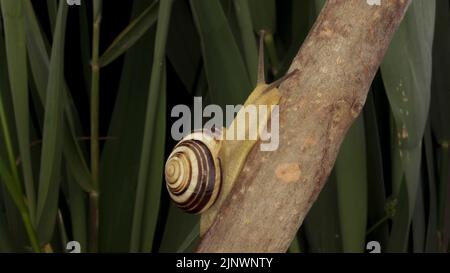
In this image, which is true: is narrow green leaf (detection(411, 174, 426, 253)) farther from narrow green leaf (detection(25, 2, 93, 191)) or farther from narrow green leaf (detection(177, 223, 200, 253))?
narrow green leaf (detection(25, 2, 93, 191))

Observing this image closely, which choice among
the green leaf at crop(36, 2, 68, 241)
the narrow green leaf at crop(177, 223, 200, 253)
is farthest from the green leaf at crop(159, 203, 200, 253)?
the green leaf at crop(36, 2, 68, 241)

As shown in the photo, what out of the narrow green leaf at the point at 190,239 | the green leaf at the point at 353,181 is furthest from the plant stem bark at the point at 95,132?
the green leaf at the point at 353,181

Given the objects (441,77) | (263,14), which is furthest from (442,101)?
(263,14)

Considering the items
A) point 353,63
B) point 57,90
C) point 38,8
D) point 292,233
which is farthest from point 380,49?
point 38,8

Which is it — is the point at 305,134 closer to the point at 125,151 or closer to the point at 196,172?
the point at 196,172

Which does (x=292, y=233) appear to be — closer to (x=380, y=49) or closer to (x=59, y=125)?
(x=380, y=49)

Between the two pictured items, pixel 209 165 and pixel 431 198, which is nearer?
pixel 209 165

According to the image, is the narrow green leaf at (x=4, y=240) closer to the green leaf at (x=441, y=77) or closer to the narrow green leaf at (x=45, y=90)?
the narrow green leaf at (x=45, y=90)
